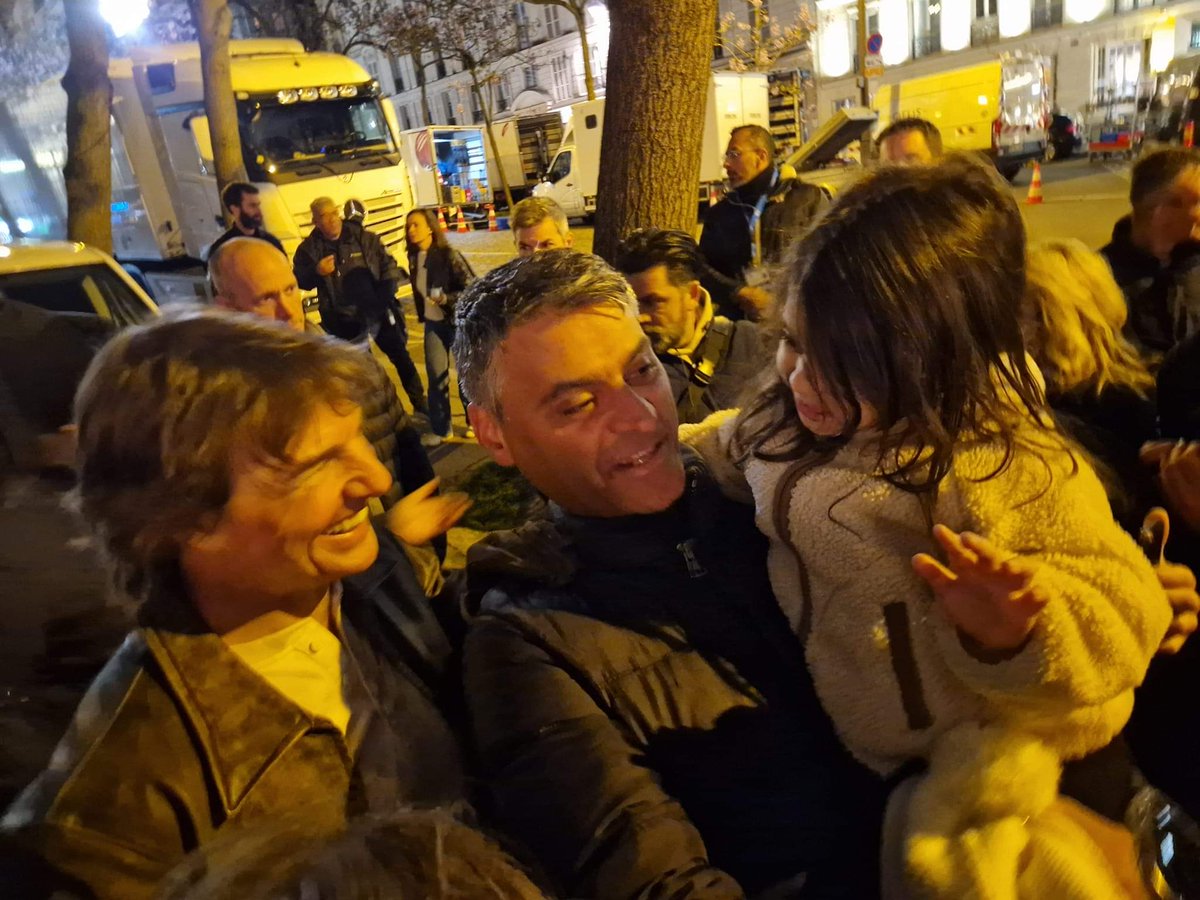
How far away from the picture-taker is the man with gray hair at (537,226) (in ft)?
15.2

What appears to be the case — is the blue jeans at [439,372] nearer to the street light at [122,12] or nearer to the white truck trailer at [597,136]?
the street light at [122,12]

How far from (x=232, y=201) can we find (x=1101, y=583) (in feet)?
22.6

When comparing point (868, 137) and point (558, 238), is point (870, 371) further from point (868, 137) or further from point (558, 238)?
point (868, 137)

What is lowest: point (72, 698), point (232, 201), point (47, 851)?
point (72, 698)

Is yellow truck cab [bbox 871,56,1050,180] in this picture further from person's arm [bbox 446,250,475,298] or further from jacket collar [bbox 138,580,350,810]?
jacket collar [bbox 138,580,350,810]

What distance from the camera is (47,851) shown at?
0.92m

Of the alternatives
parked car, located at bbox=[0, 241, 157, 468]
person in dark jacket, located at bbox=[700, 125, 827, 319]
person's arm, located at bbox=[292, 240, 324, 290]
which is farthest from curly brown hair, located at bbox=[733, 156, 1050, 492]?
person's arm, located at bbox=[292, 240, 324, 290]

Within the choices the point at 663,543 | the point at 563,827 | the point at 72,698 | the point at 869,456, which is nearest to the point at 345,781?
the point at 563,827

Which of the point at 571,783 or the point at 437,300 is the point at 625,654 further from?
the point at 437,300

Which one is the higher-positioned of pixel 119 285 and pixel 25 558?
pixel 119 285

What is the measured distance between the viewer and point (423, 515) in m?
1.89

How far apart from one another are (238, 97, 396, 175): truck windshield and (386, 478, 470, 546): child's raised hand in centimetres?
1168

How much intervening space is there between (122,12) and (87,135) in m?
2.78

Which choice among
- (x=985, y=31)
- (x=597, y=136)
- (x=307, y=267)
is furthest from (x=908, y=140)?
(x=985, y=31)
